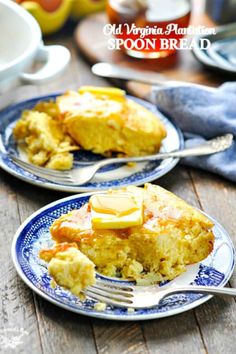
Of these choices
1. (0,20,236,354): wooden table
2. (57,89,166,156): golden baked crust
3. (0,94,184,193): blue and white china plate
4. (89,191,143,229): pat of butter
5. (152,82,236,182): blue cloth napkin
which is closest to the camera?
(0,20,236,354): wooden table

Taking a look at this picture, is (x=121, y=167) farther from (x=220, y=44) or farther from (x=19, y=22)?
(x=220, y=44)

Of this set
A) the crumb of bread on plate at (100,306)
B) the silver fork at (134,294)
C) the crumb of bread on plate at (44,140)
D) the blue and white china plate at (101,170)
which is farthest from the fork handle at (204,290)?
the crumb of bread on plate at (44,140)

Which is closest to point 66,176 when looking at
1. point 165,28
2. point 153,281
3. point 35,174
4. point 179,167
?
point 35,174

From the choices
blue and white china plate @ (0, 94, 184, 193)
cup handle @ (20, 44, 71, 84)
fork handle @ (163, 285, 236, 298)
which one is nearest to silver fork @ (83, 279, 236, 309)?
fork handle @ (163, 285, 236, 298)

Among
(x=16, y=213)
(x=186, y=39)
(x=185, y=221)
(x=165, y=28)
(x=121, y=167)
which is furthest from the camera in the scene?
(x=186, y=39)

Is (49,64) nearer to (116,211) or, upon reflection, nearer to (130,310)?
(116,211)

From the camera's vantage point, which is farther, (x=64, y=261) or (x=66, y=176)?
(x=66, y=176)

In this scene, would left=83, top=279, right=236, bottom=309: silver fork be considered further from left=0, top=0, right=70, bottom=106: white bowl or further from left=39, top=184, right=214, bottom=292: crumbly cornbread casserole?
left=0, top=0, right=70, bottom=106: white bowl
